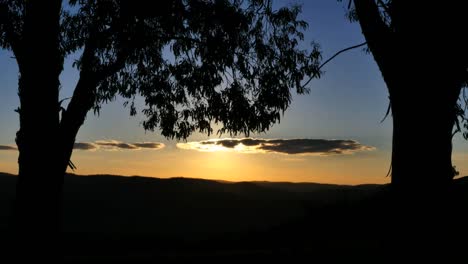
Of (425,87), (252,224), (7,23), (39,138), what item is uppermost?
(7,23)

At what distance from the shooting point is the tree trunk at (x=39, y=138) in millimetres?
8289

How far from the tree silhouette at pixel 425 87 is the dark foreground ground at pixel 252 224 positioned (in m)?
0.31

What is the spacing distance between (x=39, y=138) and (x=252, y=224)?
15.0m

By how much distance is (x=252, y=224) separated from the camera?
2252 centimetres

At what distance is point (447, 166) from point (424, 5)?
1.47m

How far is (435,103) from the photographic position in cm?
493

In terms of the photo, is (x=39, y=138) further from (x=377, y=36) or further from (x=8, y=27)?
(x=377, y=36)

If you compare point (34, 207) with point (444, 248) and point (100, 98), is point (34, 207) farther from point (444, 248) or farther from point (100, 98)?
point (444, 248)

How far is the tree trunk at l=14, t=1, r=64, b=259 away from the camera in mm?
8289

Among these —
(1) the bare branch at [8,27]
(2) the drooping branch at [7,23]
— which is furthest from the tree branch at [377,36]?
(2) the drooping branch at [7,23]

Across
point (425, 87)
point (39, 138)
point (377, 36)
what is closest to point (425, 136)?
point (425, 87)

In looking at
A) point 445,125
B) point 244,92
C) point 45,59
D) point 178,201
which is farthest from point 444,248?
point 178,201

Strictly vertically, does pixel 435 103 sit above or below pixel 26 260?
above

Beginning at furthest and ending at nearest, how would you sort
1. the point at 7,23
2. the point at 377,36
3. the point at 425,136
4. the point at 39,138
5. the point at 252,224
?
the point at 252,224 < the point at 7,23 < the point at 39,138 < the point at 377,36 < the point at 425,136
